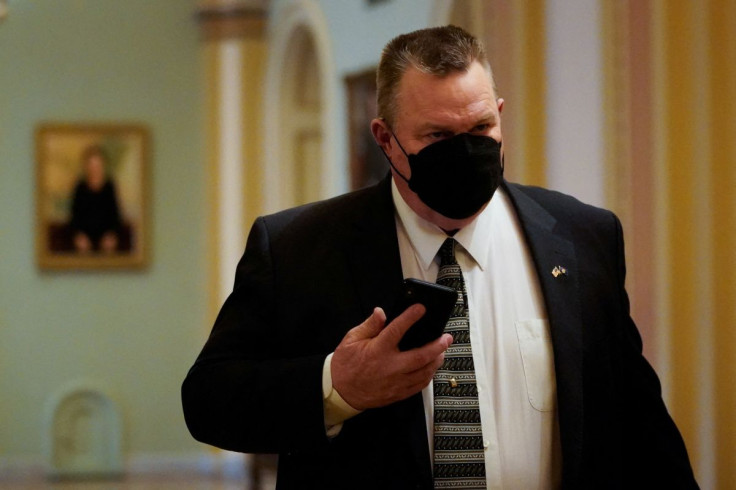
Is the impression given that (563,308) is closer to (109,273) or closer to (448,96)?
(448,96)

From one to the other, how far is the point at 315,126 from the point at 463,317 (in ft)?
30.3

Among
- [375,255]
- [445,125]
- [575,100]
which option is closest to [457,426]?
[375,255]

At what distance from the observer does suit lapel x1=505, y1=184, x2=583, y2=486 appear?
2.54 meters

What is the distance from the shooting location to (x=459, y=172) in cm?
250

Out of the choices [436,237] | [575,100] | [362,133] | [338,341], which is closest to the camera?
[338,341]

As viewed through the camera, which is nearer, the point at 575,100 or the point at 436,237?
the point at 436,237

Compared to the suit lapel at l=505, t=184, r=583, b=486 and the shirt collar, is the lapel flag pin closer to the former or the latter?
the suit lapel at l=505, t=184, r=583, b=486

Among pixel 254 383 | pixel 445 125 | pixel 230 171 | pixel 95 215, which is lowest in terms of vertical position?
pixel 254 383

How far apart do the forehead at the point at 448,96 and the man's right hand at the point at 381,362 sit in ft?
1.70

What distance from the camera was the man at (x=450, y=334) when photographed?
2494 millimetres

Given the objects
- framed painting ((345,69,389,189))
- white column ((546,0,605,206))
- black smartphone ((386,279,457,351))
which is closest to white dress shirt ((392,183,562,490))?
black smartphone ((386,279,457,351))

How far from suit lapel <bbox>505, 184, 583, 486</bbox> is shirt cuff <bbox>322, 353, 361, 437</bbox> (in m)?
0.48

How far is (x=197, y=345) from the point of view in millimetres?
12086

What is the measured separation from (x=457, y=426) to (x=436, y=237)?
445 mm
